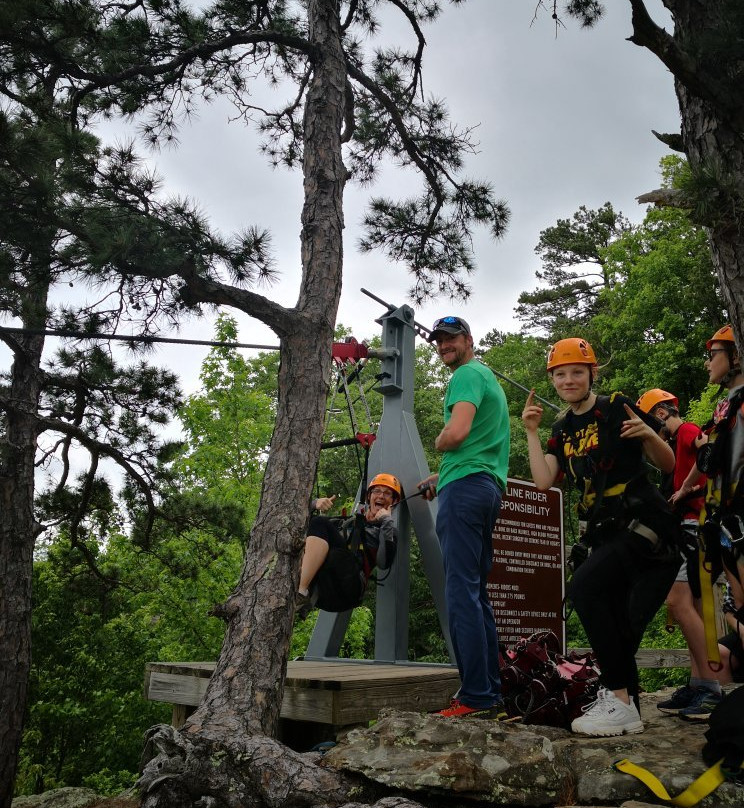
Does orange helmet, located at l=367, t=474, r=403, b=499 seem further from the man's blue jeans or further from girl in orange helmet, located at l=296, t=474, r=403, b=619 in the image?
the man's blue jeans

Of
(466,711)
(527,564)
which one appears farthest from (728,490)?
(527,564)

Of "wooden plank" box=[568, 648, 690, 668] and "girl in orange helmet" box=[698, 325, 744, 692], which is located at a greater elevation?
"girl in orange helmet" box=[698, 325, 744, 692]

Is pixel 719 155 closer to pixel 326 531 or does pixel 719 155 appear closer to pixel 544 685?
pixel 544 685

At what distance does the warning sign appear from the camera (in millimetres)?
6387

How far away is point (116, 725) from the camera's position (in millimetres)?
15148

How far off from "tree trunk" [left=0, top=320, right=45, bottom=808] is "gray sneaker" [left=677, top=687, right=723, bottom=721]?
7.70 metres

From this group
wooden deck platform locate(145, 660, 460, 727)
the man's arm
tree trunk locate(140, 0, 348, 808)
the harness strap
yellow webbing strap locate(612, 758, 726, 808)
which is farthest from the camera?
wooden deck platform locate(145, 660, 460, 727)

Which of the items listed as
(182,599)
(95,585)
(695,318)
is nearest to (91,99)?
(95,585)

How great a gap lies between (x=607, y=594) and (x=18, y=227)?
14.3 ft

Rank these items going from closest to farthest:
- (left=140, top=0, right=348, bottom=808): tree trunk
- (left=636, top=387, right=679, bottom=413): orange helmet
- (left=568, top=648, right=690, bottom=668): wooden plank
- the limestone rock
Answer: (left=140, top=0, right=348, bottom=808): tree trunk < (left=636, top=387, right=679, bottom=413): orange helmet < (left=568, top=648, right=690, bottom=668): wooden plank < the limestone rock

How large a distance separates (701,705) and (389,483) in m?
2.66

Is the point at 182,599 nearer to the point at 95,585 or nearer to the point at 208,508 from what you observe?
A: the point at 95,585

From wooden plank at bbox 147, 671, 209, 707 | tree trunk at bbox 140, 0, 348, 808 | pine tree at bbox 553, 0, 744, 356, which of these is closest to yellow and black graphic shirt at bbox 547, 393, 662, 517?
pine tree at bbox 553, 0, 744, 356

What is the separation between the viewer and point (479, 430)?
163 inches
